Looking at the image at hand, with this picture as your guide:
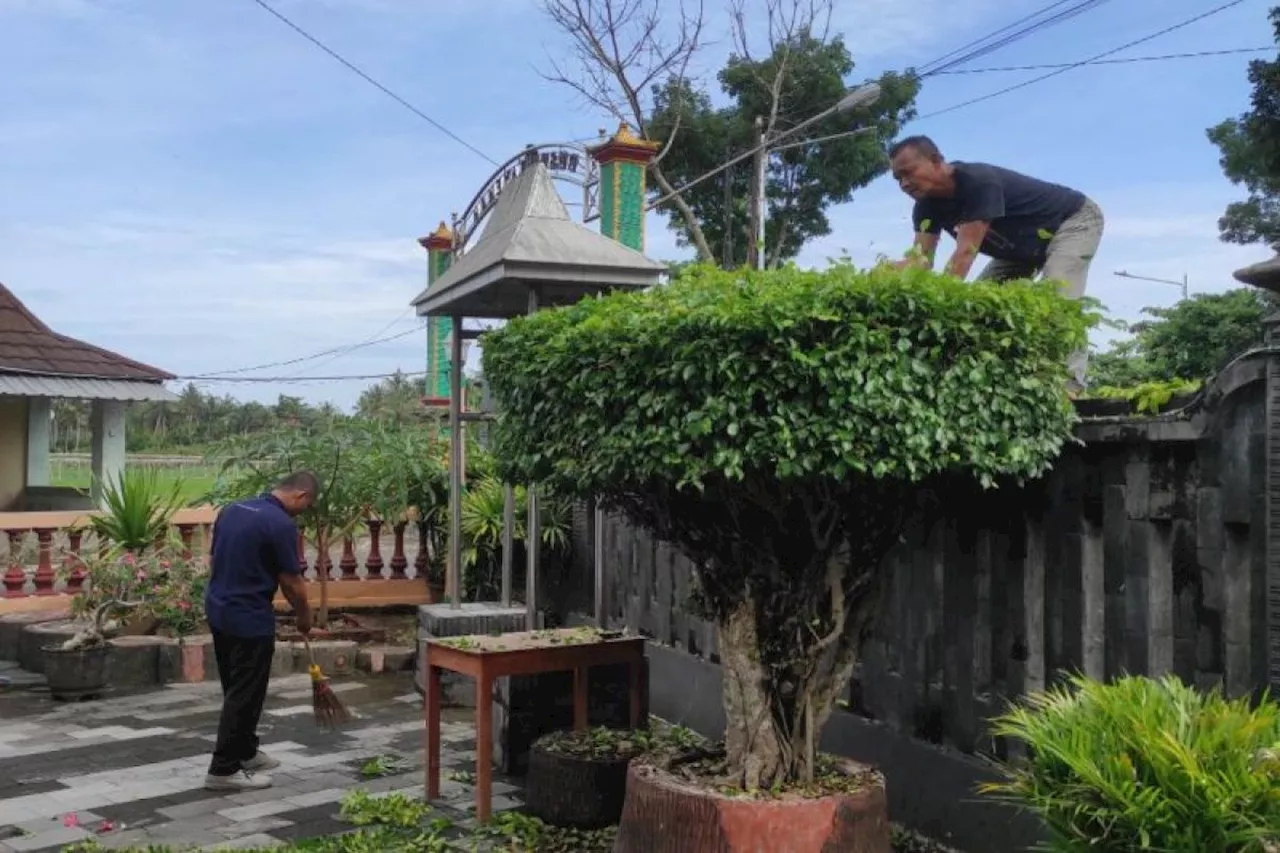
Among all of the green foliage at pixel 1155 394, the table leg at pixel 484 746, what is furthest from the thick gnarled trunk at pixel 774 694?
the table leg at pixel 484 746

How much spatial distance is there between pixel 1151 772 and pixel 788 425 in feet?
Result: 4.28

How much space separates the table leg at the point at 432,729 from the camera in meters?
5.57

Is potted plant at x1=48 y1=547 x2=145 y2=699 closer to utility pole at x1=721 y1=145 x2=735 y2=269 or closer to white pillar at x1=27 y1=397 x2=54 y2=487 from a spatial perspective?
white pillar at x1=27 y1=397 x2=54 y2=487

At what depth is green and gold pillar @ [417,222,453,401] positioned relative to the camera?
16.1 m

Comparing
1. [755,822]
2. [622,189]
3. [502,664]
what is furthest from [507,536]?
[622,189]

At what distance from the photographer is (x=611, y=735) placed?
5.42 metres

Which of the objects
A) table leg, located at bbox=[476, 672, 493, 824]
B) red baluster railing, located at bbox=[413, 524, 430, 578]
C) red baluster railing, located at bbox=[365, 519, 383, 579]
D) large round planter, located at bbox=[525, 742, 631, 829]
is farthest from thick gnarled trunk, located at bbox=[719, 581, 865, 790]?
red baluster railing, located at bbox=[365, 519, 383, 579]

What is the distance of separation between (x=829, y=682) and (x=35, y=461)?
13.4 meters

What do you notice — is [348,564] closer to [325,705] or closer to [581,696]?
[325,705]

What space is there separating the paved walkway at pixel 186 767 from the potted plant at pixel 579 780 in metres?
0.37

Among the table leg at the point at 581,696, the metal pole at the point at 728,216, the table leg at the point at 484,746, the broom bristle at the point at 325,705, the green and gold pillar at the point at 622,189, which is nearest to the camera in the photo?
the table leg at the point at 484,746

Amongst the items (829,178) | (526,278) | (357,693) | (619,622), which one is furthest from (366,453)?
(829,178)

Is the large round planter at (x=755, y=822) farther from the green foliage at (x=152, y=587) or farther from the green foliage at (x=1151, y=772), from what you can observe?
the green foliage at (x=152, y=587)

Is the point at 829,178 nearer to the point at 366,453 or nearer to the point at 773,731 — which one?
the point at 366,453
